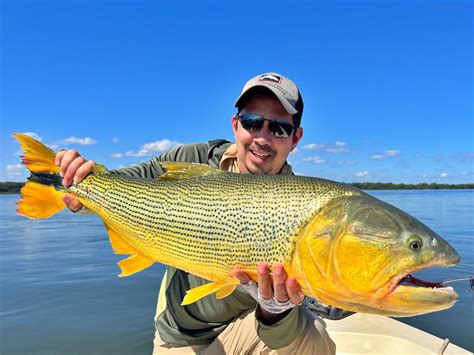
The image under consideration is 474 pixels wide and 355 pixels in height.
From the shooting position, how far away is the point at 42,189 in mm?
3797

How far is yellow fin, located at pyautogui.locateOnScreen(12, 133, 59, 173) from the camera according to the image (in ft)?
12.1

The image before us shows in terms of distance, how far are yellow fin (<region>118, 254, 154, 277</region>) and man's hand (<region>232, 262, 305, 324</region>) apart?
0.94 m

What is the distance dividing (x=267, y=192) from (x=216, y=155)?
68.4 inches

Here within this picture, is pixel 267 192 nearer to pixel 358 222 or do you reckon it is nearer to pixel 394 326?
pixel 358 222

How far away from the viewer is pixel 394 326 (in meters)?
6.32

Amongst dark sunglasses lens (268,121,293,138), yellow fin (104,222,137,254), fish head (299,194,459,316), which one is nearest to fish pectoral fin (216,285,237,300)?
fish head (299,194,459,316)

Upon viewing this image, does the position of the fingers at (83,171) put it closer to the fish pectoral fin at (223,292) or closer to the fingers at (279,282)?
the fish pectoral fin at (223,292)

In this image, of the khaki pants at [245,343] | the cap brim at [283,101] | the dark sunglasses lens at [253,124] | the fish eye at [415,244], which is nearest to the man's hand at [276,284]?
the fish eye at [415,244]

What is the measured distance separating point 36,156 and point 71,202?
1.69 feet

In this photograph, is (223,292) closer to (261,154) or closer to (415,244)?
(415,244)

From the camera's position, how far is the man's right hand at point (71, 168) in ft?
12.3

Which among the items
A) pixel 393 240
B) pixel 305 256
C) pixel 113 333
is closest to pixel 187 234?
pixel 305 256

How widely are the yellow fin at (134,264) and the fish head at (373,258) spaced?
1.47 m

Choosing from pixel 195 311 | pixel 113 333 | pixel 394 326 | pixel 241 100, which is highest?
pixel 241 100
